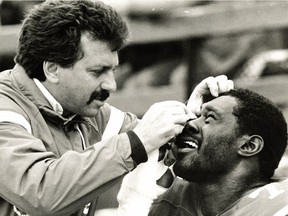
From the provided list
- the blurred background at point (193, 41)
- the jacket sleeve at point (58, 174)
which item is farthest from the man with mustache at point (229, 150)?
the blurred background at point (193, 41)

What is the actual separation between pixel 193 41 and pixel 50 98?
2392mm

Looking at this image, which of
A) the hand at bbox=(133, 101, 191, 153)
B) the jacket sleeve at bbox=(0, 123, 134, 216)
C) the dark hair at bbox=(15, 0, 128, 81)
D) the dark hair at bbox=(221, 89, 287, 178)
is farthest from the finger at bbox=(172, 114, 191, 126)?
the dark hair at bbox=(15, 0, 128, 81)

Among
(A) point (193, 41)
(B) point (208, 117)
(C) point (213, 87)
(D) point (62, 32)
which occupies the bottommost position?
(A) point (193, 41)

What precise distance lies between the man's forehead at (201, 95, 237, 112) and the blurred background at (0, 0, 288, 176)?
198cm

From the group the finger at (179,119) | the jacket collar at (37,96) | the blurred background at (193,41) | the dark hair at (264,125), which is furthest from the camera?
the blurred background at (193,41)

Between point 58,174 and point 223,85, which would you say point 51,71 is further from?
point 223,85

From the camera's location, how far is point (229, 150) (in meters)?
3.20

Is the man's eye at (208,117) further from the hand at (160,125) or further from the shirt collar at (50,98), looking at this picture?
the shirt collar at (50,98)

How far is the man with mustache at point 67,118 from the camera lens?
9.08ft

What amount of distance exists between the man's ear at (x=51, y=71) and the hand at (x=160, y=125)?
535 mm

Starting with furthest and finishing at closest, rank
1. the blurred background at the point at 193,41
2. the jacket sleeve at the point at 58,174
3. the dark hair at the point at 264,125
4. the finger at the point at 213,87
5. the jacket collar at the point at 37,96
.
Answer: the blurred background at the point at 193,41 → the finger at the point at 213,87 → the dark hair at the point at 264,125 → the jacket collar at the point at 37,96 → the jacket sleeve at the point at 58,174

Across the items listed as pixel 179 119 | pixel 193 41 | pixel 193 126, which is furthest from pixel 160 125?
pixel 193 41

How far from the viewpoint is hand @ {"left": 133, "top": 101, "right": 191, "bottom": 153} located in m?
2.81

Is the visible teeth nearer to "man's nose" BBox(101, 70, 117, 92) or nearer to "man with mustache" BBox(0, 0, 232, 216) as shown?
"man with mustache" BBox(0, 0, 232, 216)
